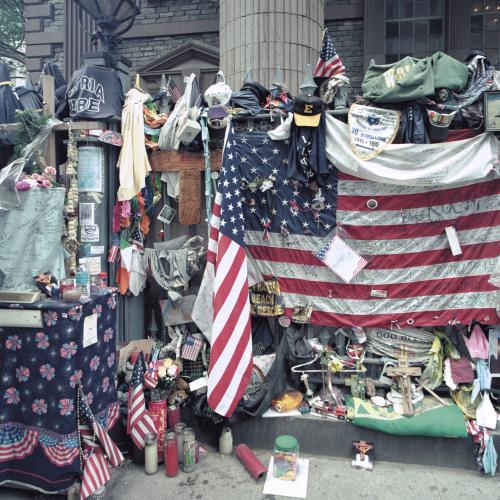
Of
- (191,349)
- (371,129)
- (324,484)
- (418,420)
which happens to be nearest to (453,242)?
(371,129)

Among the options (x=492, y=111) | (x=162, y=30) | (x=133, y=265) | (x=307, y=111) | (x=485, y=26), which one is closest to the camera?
(x=492, y=111)

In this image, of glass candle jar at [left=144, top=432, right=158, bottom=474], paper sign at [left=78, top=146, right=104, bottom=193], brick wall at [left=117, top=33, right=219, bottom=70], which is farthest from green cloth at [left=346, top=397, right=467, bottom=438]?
brick wall at [left=117, top=33, right=219, bottom=70]

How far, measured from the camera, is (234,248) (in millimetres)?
4398

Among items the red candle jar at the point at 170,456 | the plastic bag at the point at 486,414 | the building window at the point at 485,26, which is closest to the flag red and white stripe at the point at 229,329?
the red candle jar at the point at 170,456

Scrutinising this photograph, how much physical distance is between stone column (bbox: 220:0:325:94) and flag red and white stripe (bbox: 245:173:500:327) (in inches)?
128

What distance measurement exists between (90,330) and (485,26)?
37.0 feet

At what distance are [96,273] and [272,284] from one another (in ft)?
6.46

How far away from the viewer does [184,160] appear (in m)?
4.97

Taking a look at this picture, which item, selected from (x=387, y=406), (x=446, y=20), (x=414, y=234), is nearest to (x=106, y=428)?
(x=387, y=406)

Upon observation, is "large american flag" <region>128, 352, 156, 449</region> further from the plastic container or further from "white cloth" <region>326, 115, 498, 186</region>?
"white cloth" <region>326, 115, 498, 186</region>

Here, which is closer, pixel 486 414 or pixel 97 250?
pixel 486 414

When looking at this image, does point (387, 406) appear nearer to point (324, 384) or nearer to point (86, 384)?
point (324, 384)

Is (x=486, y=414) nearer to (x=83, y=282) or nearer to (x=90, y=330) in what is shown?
(x=90, y=330)

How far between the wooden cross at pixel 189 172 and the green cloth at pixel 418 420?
108 inches
